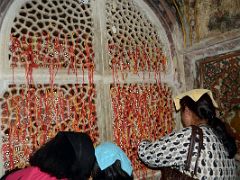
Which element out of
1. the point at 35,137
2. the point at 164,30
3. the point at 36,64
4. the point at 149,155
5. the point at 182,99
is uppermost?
the point at 164,30

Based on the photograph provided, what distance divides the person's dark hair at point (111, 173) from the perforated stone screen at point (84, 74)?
0.71 meters

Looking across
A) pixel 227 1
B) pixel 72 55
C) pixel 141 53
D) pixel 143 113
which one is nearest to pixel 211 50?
pixel 227 1

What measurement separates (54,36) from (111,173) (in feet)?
4.35

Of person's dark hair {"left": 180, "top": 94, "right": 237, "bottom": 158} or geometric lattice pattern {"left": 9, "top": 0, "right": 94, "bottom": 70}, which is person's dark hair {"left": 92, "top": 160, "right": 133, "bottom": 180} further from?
geometric lattice pattern {"left": 9, "top": 0, "right": 94, "bottom": 70}

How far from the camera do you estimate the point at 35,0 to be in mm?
2562

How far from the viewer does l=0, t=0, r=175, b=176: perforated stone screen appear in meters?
2.42

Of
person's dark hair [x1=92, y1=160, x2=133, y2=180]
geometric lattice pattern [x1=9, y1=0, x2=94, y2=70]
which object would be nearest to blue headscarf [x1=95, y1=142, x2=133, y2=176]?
person's dark hair [x1=92, y1=160, x2=133, y2=180]

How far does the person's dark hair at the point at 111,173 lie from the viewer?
195cm

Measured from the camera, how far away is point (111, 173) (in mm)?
1947

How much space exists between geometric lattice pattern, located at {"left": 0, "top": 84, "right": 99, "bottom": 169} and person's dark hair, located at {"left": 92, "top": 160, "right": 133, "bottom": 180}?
2.32 ft

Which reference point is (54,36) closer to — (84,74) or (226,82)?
(84,74)

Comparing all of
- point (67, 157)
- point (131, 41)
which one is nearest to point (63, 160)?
point (67, 157)

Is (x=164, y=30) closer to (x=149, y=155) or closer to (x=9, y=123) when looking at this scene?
(x=149, y=155)

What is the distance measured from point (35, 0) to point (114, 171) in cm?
159
